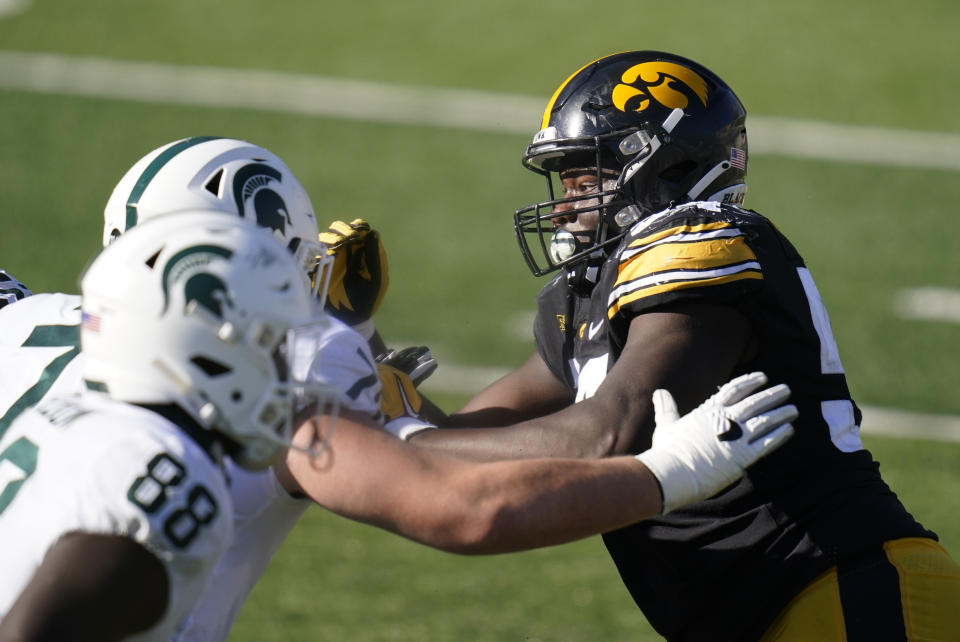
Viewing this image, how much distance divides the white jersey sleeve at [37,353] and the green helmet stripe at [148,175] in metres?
0.39

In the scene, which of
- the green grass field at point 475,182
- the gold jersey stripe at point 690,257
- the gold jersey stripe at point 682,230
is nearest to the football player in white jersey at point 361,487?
the gold jersey stripe at point 690,257

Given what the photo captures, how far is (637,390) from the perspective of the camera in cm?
272

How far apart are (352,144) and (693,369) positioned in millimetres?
8026

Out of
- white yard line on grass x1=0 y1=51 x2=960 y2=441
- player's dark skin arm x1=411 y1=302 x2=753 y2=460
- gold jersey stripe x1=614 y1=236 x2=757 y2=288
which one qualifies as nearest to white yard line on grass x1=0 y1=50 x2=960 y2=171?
white yard line on grass x1=0 y1=51 x2=960 y2=441

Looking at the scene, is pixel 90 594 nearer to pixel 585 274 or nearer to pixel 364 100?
pixel 585 274

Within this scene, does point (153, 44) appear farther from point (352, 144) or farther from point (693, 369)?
point (693, 369)

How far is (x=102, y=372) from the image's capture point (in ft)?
7.23

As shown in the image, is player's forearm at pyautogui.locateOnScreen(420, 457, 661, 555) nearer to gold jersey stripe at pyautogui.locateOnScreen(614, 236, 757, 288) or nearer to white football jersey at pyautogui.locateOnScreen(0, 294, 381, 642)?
white football jersey at pyautogui.locateOnScreen(0, 294, 381, 642)

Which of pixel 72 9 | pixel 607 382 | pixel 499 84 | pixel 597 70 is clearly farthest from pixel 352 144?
pixel 607 382

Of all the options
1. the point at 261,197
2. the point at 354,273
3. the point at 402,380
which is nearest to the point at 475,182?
the point at 354,273

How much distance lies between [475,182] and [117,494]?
26.7 feet

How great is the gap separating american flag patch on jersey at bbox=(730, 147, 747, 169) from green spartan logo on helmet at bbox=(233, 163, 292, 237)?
1306 millimetres

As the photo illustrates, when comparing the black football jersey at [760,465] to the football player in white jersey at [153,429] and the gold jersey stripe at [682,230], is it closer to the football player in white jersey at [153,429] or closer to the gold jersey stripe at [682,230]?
the gold jersey stripe at [682,230]

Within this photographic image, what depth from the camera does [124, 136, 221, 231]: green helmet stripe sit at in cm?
320
